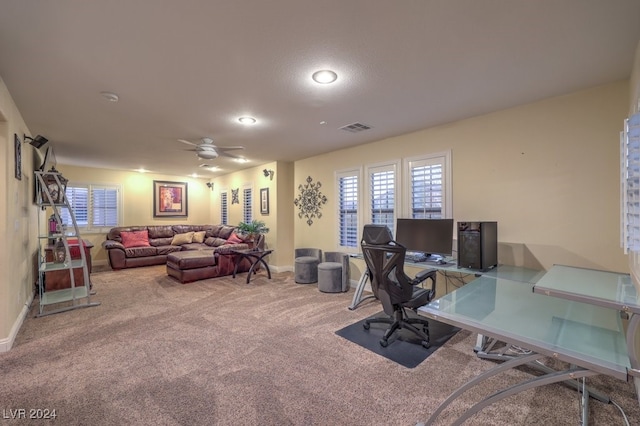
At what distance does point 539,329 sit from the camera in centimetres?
139

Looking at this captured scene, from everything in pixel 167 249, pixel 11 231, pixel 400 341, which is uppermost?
pixel 11 231

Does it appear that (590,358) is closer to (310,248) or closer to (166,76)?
(166,76)

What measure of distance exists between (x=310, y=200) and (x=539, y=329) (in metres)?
4.75

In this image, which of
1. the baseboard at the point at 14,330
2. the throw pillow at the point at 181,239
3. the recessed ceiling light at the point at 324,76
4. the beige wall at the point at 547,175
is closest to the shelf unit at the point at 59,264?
the baseboard at the point at 14,330

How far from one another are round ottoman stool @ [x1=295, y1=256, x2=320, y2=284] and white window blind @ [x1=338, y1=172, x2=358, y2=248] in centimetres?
66

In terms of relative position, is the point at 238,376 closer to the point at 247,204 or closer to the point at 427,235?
the point at 427,235

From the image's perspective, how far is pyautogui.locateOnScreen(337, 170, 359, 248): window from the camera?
16.4 feet

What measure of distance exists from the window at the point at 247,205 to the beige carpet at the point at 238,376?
12.5ft

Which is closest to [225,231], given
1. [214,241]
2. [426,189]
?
[214,241]

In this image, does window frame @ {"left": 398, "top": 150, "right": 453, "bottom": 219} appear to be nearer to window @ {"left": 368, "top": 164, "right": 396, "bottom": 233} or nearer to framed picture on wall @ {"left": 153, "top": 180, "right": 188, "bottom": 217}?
window @ {"left": 368, "top": 164, "right": 396, "bottom": 233}

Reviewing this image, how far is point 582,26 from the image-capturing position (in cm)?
183

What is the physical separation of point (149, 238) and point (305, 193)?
468 centimetres

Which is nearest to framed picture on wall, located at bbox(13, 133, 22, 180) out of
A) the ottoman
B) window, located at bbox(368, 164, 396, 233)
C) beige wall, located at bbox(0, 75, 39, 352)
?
beige wall, located at bbox(0, 75, 39, 352)

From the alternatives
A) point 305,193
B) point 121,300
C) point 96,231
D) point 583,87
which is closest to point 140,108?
point 121,300
